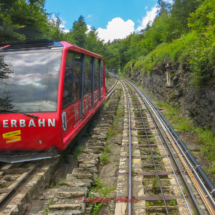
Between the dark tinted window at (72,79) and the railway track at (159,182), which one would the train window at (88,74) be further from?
the railway track at (159,182)

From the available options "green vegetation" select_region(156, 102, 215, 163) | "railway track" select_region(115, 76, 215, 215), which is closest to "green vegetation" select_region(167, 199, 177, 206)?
"railway track" select_region(115, 76, 215, 215)

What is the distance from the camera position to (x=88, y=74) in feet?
26.7

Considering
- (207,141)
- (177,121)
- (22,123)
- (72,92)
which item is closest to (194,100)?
(177,121)

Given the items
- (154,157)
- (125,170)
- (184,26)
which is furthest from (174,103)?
(184,26)

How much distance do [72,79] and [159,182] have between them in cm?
374

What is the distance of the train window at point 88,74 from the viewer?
7.58 meters

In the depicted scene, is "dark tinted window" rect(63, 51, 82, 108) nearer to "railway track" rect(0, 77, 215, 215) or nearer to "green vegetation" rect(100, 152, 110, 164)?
"railway track" rect(0, 77, 215, 215)

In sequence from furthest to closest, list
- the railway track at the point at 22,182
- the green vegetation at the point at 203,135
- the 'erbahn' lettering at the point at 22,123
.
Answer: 1. the green vegetation at the point at 203,135
2. the 'erbahn' lettering at the point at 22,123
3. the railway track at the point at 22,182

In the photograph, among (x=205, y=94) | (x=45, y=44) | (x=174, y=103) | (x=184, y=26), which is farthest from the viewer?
(x=184, y=26)

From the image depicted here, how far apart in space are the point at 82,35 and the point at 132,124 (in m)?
31.2

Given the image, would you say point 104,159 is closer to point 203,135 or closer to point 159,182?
point 159,182

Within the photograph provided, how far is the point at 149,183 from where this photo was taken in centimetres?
485

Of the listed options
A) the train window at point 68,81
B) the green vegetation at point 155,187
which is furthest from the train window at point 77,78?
the green vegetation at point 155,187

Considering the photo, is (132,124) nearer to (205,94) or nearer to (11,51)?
(205,94)
